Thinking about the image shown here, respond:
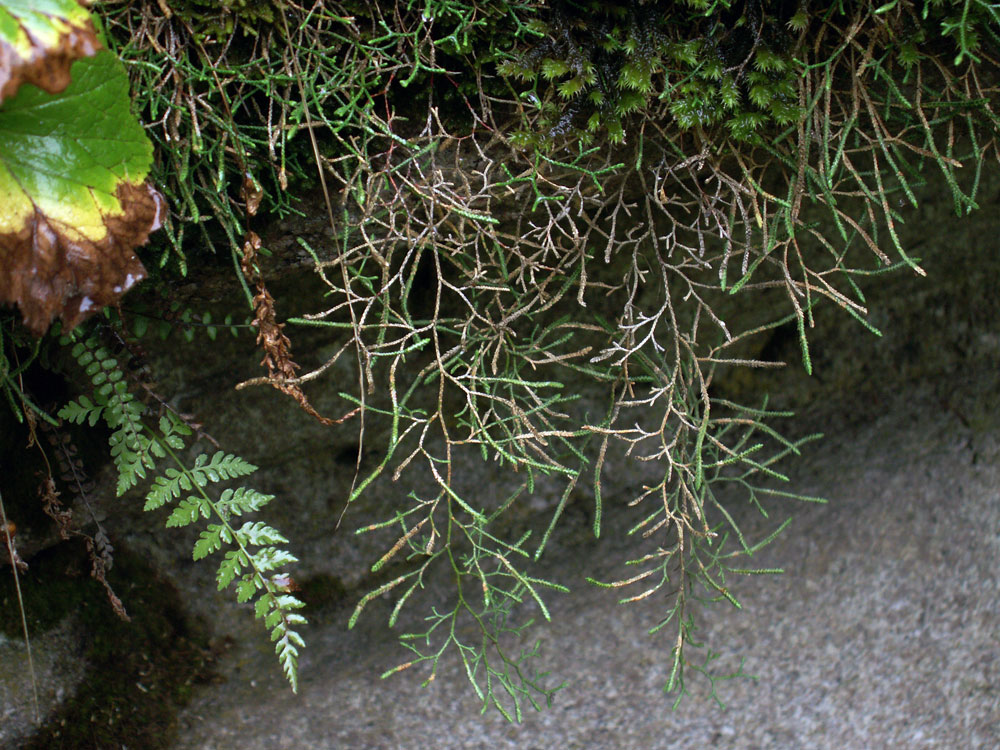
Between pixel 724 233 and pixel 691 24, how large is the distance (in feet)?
0.88

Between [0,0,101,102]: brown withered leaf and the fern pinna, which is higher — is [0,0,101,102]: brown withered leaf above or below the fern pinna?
above

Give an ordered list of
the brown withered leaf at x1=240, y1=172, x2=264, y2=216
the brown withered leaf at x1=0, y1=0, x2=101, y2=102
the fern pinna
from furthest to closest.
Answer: the fern pinna, the brown withered leaf at x1=240, y1=172, x2=264, y2=216, the brown withered leaf at x1=0, y1=0, x2=101, y2=102

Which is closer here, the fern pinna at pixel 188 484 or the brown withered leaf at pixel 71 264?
the brown withered leaf at pixel 71 264

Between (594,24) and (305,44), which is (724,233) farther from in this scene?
(305,44)

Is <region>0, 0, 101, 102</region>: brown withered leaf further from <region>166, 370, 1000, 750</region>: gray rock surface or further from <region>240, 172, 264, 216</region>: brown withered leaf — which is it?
<region>166, 370, 1000, 750</region>: gray rock surface

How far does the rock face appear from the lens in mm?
1416

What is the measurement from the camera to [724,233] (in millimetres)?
997

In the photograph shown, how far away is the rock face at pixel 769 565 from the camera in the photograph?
1416mm

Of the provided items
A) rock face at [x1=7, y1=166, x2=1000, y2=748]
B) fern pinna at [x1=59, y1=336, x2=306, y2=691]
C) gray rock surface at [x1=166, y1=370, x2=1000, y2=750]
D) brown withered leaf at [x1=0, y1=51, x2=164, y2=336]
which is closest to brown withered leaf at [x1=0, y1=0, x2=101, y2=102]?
brown withered leaf at [x1=0, y1=51, x2=164, y2=336]

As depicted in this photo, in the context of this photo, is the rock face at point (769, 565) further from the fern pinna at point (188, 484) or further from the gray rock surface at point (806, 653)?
the fern pinna at point (188, 484)

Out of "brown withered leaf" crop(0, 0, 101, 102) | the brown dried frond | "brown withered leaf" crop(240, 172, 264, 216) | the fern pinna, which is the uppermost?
"brown withered leaf" crop(0, 0, 101, 102)

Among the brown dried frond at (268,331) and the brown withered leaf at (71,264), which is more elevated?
the brown withered leaf at (71,264)

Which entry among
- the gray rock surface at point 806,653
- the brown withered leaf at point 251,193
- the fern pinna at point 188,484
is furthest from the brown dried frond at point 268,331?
the gray rock surface at point 806,653

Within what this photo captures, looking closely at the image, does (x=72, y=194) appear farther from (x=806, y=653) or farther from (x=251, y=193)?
(x=806, y=653)
